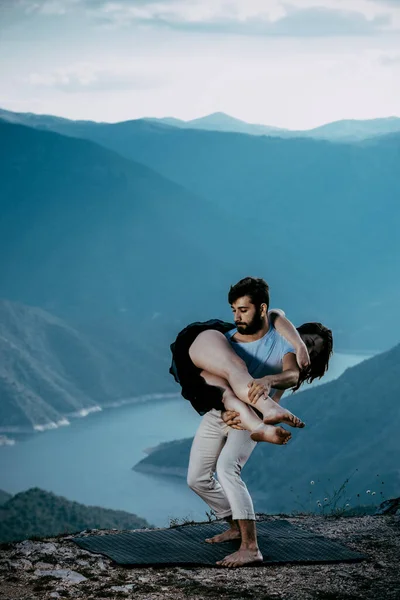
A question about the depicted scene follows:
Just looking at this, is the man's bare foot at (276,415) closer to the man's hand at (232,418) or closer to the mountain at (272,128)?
the man's hand at (232,418)

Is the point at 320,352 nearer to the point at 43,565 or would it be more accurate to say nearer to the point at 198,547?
the point at 198,547

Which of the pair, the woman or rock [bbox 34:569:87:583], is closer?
the woman

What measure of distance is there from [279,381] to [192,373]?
53 centimetres

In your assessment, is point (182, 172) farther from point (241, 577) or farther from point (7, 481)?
point (241, 577)

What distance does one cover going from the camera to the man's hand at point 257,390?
5.16 metres

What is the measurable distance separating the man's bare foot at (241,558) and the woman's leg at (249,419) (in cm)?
82

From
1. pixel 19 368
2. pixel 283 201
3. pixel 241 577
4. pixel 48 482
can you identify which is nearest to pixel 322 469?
pixel 48 482

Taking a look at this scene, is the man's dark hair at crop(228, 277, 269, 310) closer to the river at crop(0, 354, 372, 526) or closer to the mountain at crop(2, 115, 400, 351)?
the river at crop(0, 354, 372, 526)

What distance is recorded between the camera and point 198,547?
605cm

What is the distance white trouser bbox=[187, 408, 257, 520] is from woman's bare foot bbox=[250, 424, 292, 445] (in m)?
0.38

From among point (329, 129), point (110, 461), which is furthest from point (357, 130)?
point (110, 461)

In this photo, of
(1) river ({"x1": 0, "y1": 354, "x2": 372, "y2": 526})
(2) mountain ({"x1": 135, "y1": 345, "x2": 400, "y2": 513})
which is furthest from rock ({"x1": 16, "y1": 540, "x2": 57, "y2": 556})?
(1) river ({"x1": 0, "y1": 354, "x2": 372, "y2": 526})

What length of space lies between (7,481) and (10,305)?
36438 millimetres

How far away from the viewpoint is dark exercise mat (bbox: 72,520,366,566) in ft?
19.0
